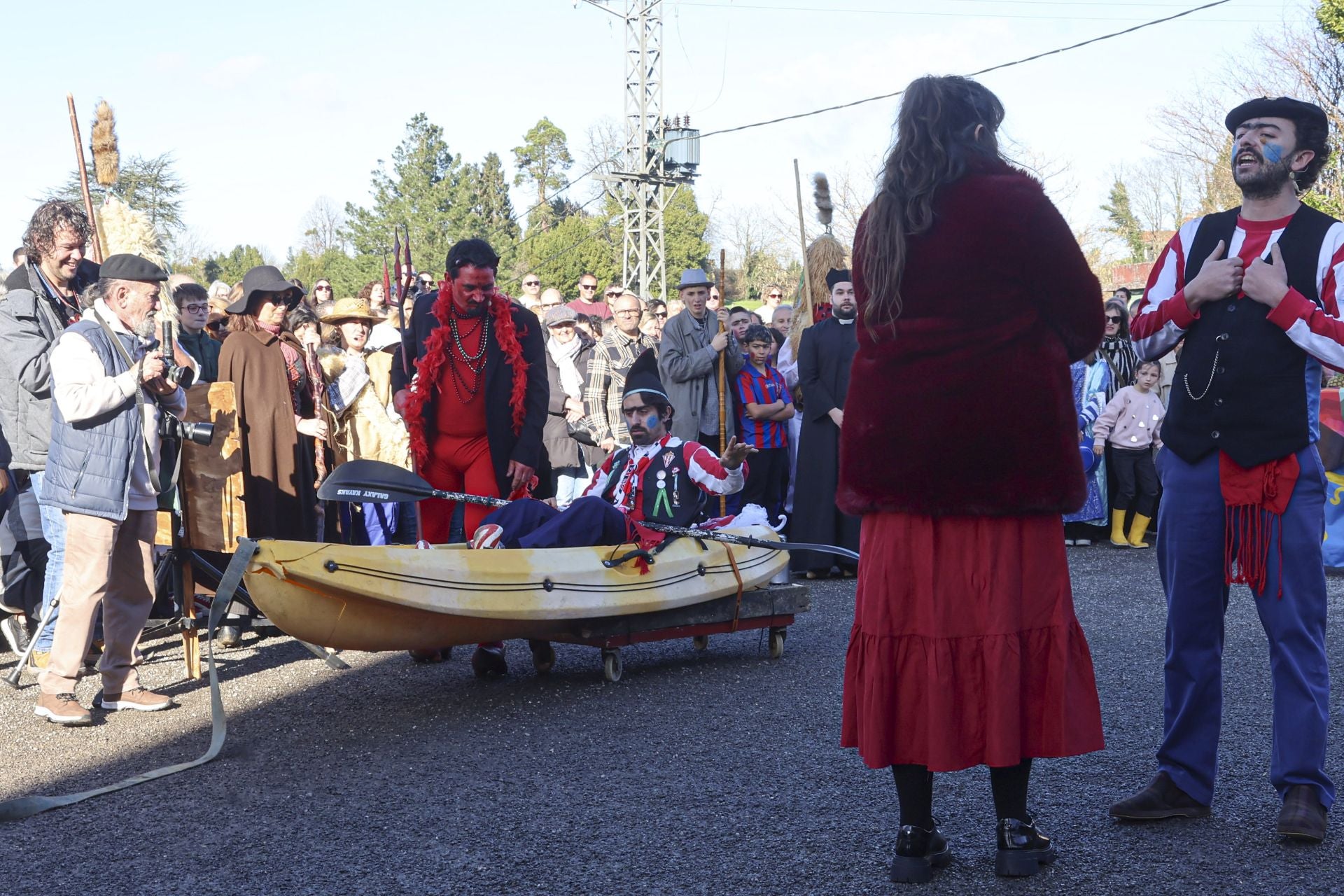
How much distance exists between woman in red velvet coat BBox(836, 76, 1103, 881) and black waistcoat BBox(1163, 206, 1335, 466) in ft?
2.13

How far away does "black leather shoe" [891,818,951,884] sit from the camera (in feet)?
11.5

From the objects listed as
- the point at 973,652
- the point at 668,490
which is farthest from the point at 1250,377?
the point at 668,490

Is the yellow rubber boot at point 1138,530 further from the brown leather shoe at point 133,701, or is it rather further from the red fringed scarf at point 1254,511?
the brown leather shoe at point 133,701

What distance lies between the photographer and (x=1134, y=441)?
11141 millimetres

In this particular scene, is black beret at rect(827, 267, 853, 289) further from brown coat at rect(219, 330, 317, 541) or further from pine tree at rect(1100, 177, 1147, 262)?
pine tree at rect(1100, 177, 1147, 262)

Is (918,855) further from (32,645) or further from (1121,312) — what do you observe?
(1121,312)

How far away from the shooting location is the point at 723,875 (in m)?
3.67

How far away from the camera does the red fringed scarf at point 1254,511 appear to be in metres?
3.89

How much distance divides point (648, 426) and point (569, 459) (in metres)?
3.93

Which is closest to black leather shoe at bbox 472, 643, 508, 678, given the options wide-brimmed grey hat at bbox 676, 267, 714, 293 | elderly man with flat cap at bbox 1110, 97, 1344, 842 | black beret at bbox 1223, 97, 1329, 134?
elderly man with flat cap at bbox 1110, 97, 1344, 842

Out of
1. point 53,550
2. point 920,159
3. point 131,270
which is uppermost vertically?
point 131,270

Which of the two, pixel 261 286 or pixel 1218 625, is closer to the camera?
pixel 1218 625

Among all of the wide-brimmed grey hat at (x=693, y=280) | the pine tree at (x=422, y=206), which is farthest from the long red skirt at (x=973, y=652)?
the pine tree at (x=422, y=206)

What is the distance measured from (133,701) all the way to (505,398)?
223 centimetres
